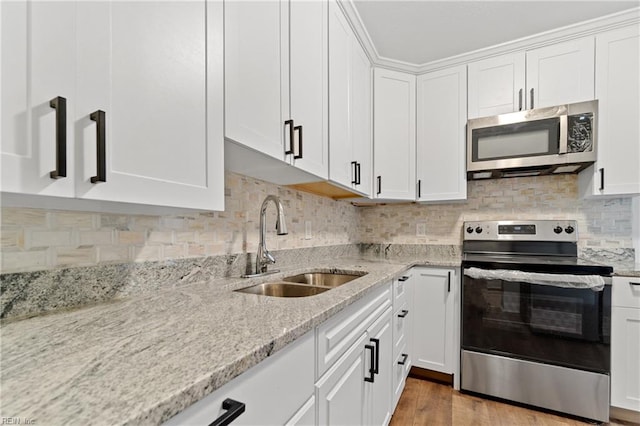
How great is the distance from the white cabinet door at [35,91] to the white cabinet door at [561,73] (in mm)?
2614

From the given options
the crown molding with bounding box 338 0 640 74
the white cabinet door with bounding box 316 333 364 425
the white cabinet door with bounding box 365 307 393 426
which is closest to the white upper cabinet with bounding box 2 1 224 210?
the white cabinet door with bounding box 316 333 364 425

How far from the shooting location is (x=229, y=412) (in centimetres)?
50

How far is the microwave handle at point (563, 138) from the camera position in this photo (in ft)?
6.42

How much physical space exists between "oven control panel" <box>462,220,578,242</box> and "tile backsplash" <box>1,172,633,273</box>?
0.24ft

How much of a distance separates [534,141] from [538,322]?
123 centimetres

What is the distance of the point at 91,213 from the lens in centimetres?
87

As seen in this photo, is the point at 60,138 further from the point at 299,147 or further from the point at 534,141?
the point at 534,141

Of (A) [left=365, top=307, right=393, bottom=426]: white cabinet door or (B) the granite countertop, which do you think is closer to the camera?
(B) the granite countertop

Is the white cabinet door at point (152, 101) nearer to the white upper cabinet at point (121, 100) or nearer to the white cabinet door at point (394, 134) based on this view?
the white upper cabinet at point (121, 100)

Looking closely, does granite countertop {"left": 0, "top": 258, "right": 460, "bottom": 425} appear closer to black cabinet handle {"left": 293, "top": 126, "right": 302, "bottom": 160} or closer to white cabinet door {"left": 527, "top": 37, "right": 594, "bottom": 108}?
black cabinet handle {"left": 293, "top": 126, "right": 302, "bottom": 160}

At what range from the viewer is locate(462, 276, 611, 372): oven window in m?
1.71

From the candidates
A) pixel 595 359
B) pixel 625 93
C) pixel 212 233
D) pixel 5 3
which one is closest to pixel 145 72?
pixel 5 3

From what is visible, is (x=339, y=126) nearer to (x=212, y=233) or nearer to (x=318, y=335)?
(x=212, y=233)

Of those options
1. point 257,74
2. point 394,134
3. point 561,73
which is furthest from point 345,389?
point 561,73
